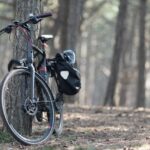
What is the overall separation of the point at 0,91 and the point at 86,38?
42.5 m

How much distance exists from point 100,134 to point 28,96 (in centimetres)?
166

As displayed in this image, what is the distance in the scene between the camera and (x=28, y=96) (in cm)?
774

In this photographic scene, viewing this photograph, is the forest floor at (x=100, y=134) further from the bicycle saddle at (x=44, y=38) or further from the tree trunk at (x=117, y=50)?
the tree trunk at (x=117, y=50)

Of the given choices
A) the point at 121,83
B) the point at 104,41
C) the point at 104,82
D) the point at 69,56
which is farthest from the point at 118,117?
the point at 104,82

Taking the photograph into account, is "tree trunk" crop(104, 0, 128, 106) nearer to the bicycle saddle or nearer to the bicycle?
the bicycle

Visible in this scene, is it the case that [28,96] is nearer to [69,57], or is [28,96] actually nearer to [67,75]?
[67,75]

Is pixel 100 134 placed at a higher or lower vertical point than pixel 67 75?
lower

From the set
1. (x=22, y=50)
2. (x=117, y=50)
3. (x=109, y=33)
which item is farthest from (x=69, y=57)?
(x=109, y=33)

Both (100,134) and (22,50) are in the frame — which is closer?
(22,50)

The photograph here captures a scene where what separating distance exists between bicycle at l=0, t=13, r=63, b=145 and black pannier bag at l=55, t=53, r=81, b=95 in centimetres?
17

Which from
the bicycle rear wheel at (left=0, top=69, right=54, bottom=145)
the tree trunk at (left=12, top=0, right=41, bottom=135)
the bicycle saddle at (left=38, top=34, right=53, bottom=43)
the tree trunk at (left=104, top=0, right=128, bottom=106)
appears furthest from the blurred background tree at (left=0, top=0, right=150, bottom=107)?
the bicycle rear wheel at (left=0, top=69, right=54, bottom=145)

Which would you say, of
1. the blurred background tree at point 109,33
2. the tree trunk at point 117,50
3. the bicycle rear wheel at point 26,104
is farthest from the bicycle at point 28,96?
the tree trunk at point 117,50

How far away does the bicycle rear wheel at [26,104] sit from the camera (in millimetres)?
7578

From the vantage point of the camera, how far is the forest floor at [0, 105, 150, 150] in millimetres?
7512
